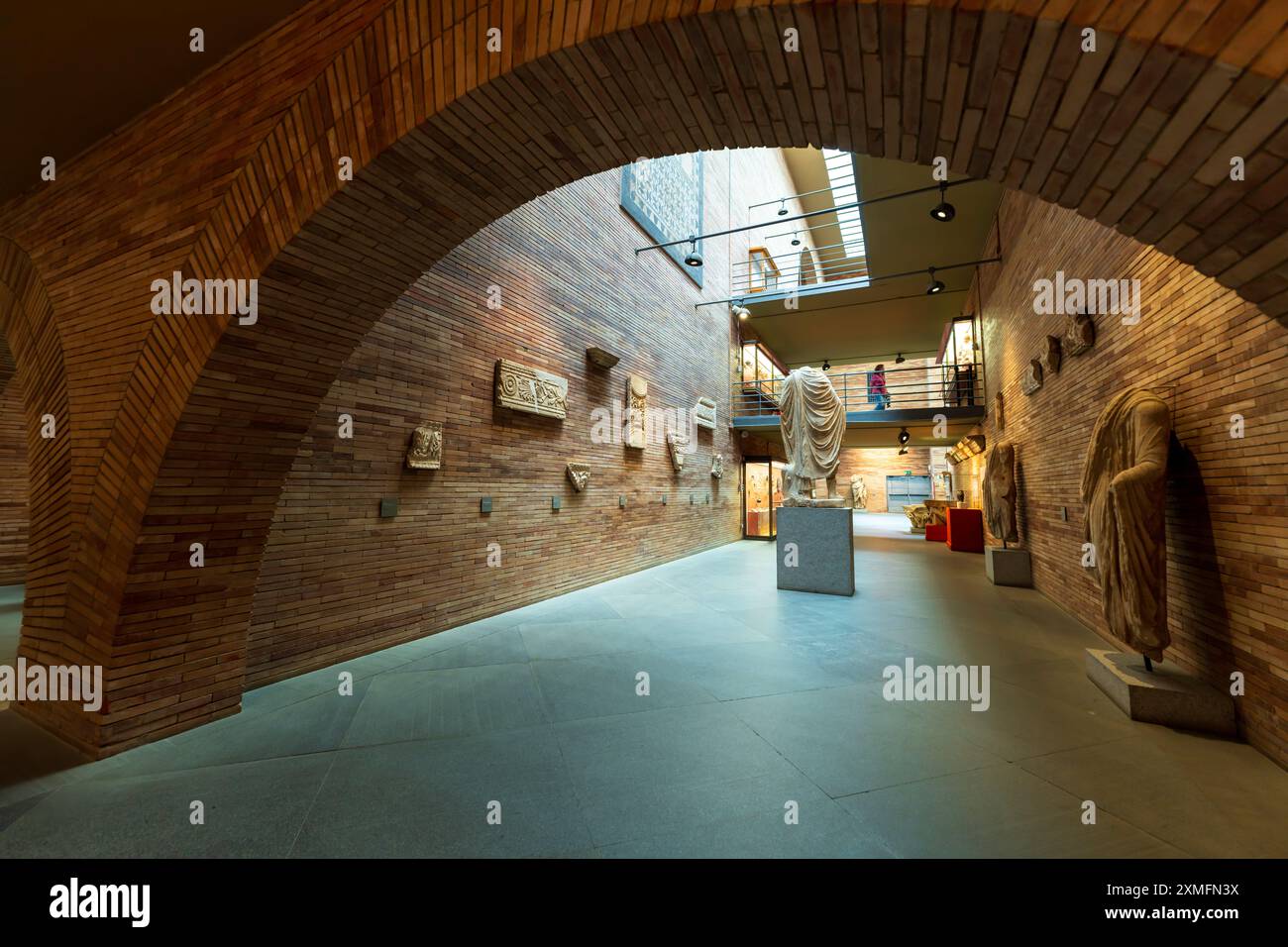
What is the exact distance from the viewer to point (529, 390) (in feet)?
20.5

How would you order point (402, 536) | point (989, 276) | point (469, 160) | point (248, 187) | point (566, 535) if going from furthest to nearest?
point (989, 276) → point (566, 535) → point (402, 536) → point (248, 187) → point (469, 160)

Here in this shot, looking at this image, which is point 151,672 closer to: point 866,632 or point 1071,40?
point 1071,40

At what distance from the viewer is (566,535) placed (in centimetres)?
718

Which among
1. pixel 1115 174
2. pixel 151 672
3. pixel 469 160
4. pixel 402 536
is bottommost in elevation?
pixel 151 672

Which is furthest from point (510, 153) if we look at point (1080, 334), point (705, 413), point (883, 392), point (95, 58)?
point (883, 392)

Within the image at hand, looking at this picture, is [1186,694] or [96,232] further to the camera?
[96,232]

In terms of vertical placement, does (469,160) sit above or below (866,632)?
above

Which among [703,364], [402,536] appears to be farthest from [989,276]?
[402,536]

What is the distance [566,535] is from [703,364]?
259 inches

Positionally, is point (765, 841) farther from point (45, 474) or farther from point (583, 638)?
point (45, 474)

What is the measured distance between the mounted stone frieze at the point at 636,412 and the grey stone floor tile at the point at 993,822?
6.87 m

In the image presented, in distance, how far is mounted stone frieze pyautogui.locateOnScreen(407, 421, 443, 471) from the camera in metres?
4.87

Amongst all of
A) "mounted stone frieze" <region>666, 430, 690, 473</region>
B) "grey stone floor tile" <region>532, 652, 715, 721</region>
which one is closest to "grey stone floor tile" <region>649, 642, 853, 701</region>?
"grey stone floor tile" <region>532, 652, 715, 721</region>
